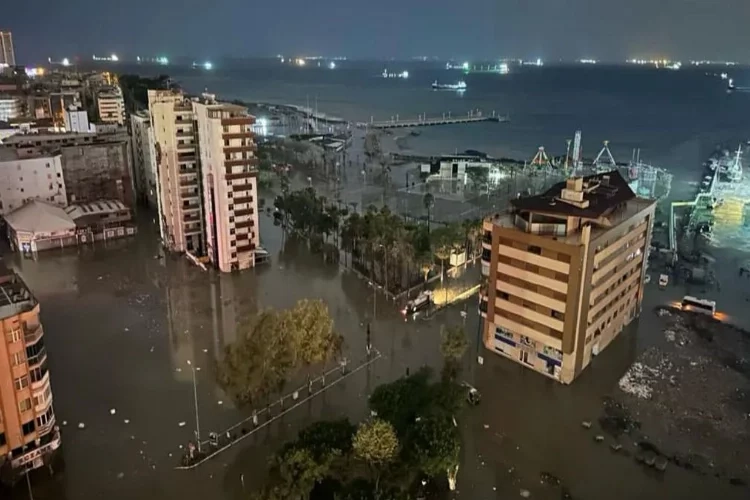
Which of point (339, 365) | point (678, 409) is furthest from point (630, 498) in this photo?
point (339, 365)

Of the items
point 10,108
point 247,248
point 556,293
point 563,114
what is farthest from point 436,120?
point 556,293

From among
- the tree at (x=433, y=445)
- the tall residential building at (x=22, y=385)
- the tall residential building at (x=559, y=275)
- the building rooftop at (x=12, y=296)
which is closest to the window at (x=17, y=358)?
the tall residential building at (x=22, y=385)

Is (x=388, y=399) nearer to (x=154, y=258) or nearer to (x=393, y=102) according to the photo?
(x=154, y=258)

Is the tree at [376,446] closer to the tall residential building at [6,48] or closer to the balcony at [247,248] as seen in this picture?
the balcony at [247,248]

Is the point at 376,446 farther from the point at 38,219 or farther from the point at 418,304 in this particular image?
the point at 38,219

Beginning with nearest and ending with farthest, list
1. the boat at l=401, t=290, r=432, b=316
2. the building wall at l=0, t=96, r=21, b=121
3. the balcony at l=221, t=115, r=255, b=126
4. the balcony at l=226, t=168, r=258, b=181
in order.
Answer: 1. the boat at l=401, t=290, r=432, b=316
2. the balcony at l=221, t=115, r=255, b=126
3. the balcony at l=226, t=168, r=258, b=181
4. the building wall at l=0, t=96, r=21, b=121

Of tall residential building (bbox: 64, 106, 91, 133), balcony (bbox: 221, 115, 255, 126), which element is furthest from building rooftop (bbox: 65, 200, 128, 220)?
tall residential building (bbox: 64, 106, 91, 133)

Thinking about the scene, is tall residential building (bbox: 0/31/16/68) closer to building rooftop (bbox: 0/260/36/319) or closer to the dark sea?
the dark sea
